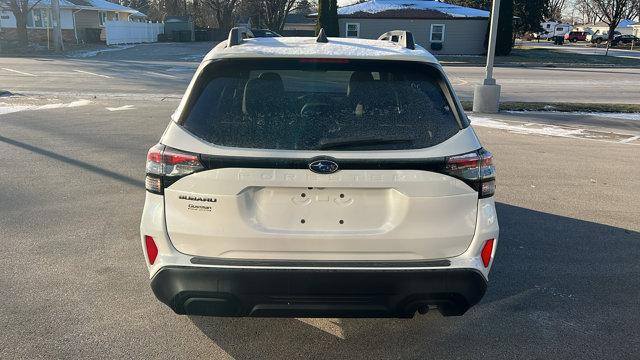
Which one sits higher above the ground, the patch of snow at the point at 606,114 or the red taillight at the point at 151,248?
the red taillight at the point at 151,248

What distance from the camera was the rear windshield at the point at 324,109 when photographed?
268 centimetres

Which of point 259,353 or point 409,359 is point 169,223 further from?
point 409,359

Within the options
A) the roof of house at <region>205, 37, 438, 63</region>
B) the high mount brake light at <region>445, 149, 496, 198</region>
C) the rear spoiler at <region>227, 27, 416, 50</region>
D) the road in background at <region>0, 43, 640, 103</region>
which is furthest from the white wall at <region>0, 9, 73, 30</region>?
the high mount brake light at <region>445, 149, 496, 198</region>

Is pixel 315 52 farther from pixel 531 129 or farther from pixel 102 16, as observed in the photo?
pixel 102 16

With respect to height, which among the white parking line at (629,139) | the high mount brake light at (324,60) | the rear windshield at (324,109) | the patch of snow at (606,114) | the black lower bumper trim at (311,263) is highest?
the high mount brake light at (324,60)

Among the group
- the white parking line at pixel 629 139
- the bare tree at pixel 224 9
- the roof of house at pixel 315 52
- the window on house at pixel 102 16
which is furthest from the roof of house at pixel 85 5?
the roof of house at pixel 315 52

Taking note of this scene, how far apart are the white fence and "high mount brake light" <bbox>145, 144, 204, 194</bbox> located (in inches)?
1763

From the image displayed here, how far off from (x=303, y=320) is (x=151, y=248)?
3.90ft

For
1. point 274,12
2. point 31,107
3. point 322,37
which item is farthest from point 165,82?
point 274,12

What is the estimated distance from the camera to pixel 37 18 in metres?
46.4

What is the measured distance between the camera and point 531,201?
604cm

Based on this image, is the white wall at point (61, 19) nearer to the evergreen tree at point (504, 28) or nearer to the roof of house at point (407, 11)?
the roof of house at point (407, 11)

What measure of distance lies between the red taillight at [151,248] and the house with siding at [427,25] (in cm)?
3596

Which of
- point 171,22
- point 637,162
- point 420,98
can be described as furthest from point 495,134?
point 171,22
